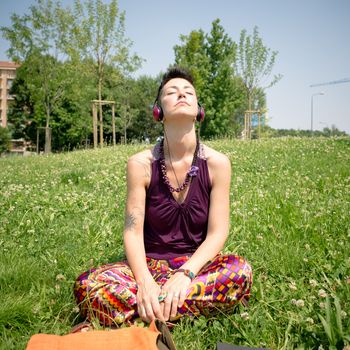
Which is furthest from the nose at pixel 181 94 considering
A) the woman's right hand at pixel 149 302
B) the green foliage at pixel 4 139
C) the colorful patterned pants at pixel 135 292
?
the green foliage at pixel 4 139

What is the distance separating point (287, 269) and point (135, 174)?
1.80m

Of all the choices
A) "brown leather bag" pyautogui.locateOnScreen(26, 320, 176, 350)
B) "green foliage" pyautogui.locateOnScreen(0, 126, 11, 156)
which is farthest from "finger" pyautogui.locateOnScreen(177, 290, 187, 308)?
"green foliage" pyautogui.locateOnScreen(0, 126, 11, 156)

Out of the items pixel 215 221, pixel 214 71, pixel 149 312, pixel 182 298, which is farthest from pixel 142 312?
pixel 214 71

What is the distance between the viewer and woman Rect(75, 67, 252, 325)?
9.48ft

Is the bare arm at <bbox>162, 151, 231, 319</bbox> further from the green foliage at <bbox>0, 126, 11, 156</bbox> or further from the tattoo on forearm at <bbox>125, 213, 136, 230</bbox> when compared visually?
the green foliage at <bbox>0, 126, 11, 156</bbox>

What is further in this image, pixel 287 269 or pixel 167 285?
pixel 287 269

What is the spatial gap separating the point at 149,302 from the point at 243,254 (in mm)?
1678

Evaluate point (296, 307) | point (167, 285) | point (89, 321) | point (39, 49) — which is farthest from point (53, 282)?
point (39, 49)

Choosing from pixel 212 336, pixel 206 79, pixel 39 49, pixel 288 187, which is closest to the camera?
pixel 212 336

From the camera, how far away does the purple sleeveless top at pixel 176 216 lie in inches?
134

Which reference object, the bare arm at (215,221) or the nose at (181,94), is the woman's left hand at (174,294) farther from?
the nose at (181,94)

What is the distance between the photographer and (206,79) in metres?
38.0

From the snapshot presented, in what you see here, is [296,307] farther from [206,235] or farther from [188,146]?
[188,146]

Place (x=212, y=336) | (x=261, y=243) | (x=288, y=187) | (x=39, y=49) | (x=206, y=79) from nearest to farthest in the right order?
1. (x=212, y=336)
2. (x=261, y=243)
3. (x=288, y=187)
4. (x=39, y=49)
5. (x=206, y=79)
